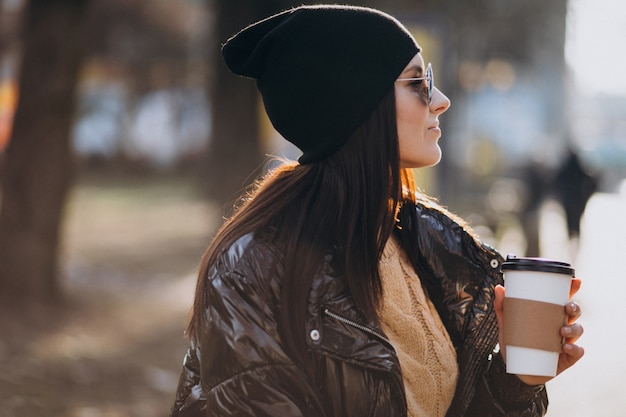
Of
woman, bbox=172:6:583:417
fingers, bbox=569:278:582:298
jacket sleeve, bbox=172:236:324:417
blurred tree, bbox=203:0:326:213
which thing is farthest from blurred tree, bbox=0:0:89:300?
fingers, bbox=569:278:582:298

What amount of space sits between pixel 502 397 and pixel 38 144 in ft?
22.8

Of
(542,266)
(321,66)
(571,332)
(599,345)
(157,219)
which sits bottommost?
(571,332)

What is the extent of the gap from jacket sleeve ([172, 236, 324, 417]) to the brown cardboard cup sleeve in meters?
0.50

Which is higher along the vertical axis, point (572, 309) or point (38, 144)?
point (38, 144)

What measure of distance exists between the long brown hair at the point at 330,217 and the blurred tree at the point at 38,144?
6.67 meters

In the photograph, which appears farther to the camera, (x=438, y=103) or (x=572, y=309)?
(x=438, y=103)

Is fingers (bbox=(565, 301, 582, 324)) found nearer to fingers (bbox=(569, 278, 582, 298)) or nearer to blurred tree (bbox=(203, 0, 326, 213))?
Answer: fingers (bbox=(569, 278, 582, 298))

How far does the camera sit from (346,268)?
227 centimetres

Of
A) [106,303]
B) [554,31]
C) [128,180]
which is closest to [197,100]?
[128,180]

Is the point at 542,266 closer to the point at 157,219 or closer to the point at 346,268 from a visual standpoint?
the point at 346,268

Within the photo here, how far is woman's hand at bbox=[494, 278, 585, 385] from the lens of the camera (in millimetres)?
2232

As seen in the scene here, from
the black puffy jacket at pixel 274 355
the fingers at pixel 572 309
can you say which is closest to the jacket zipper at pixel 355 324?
the black puffy jacket at pixel 274 355

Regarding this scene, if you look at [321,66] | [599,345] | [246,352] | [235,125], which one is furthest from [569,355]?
[235,125]

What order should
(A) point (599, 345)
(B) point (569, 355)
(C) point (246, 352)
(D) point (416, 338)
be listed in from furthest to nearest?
(A) point (599, 345) < (D) point (416, 338) < (B) point (569, 355) < (C) point (246, 352)
